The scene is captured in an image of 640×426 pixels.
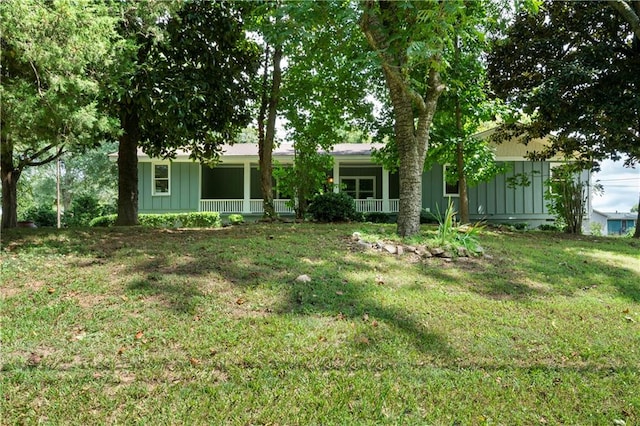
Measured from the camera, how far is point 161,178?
59.8ft

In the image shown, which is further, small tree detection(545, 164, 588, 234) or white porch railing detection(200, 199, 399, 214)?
white porch railing detection(200, 199, 399, 214)

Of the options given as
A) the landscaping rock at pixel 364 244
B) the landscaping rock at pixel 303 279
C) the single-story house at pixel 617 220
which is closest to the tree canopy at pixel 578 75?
the landscaping rock at pixel 364 244

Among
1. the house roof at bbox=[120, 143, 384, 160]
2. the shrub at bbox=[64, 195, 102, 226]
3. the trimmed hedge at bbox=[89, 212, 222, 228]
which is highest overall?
the house roof at bbox=[120, 143, 384, 160]

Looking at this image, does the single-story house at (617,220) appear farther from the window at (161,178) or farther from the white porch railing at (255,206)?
the window at (161,178)

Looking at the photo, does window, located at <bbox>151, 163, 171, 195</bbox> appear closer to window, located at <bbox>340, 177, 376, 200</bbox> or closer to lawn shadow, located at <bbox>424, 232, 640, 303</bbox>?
window, located at <bbox>340, 177, 376, 200</bbox>

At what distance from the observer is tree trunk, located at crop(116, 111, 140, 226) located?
963cm

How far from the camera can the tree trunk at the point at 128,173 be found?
9633 mm

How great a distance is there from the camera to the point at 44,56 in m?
4.19

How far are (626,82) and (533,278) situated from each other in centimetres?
762

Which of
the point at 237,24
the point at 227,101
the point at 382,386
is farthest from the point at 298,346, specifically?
the point at 237,24

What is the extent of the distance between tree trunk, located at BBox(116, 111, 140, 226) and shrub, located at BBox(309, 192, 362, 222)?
15.2 ft

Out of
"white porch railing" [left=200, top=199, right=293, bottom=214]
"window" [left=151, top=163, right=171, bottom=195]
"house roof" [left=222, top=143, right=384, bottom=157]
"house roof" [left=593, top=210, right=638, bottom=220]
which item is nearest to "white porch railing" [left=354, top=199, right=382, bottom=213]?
"house roof" [left=222, top=143, right=384, bottom=157]

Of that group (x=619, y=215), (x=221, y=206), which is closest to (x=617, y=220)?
(x=619, y=215)

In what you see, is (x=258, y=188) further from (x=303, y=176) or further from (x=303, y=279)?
(x=303, y=279)
